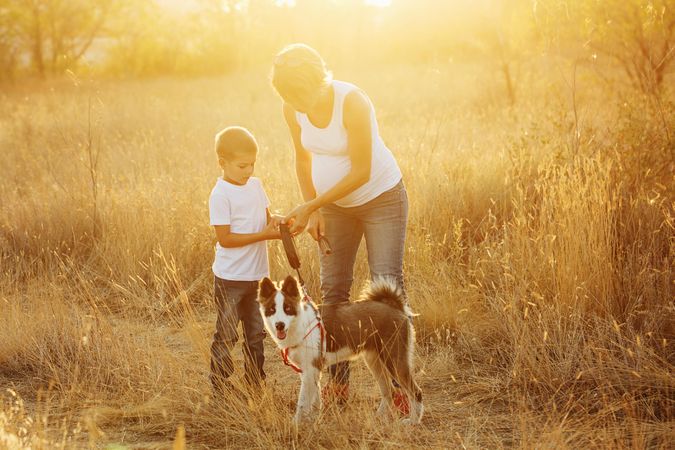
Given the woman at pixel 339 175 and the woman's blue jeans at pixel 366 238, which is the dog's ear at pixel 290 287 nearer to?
the woman at pixel 339 175

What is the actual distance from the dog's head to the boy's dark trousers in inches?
16.6

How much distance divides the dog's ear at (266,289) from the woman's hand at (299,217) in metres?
0.38

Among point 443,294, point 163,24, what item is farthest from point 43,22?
point 443,294

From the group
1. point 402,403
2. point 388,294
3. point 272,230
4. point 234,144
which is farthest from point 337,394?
point 234,144

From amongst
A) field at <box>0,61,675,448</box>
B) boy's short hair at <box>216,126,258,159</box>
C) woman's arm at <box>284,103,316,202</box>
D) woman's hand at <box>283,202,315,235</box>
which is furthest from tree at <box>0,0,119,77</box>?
woman's hand at <box>283,202,315,235</box>

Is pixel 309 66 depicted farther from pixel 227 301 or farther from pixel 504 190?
pixel 504 190

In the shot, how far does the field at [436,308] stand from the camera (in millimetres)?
3543

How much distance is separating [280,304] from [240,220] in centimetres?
66

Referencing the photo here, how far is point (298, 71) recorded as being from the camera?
11.1 ft

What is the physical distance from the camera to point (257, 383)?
12.7 ft

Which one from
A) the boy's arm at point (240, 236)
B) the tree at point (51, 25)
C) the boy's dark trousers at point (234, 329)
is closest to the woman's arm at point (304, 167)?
the boy's arm at point (240, 236)

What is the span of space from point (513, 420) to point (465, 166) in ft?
11.9

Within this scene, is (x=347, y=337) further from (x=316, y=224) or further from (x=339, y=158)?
(x=339, y=158)

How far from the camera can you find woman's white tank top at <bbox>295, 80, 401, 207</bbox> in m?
3.56
